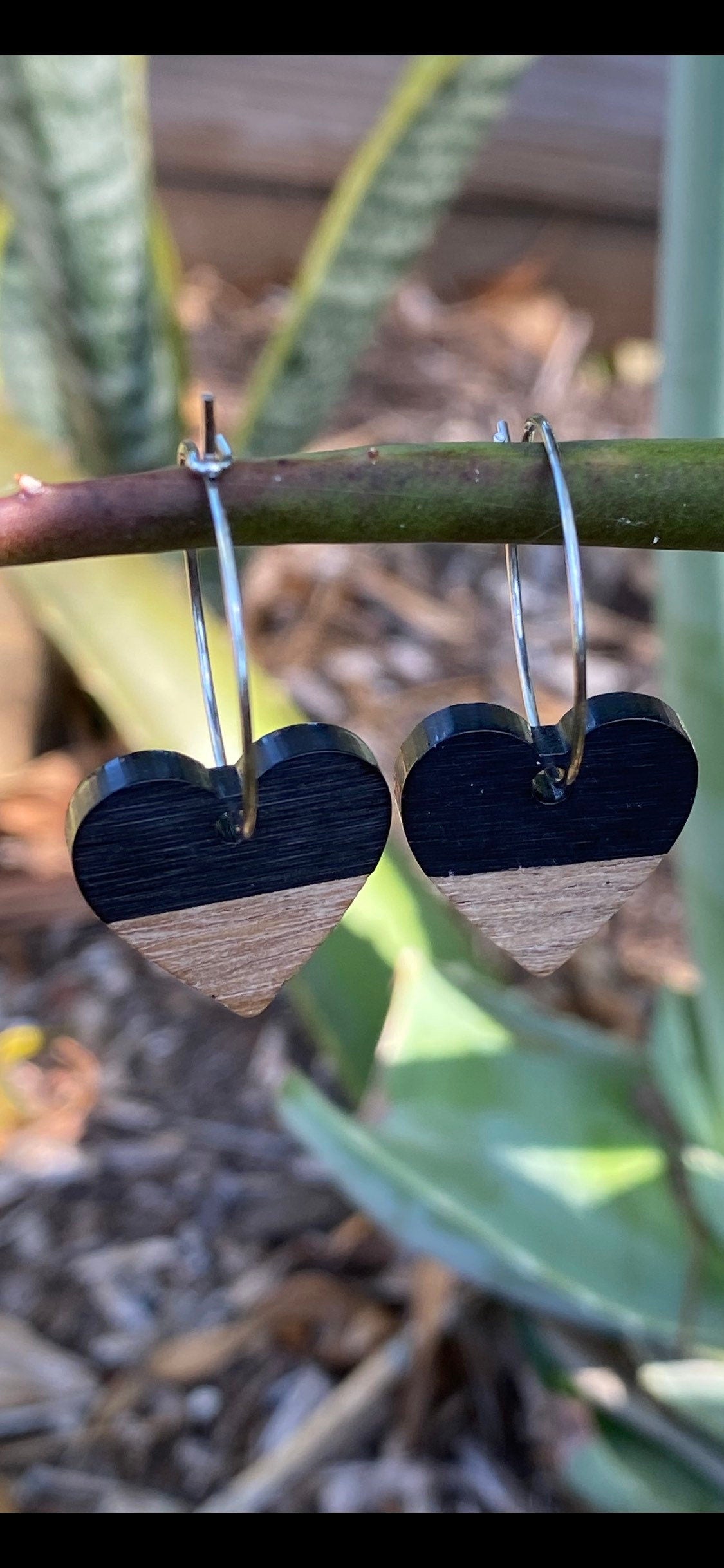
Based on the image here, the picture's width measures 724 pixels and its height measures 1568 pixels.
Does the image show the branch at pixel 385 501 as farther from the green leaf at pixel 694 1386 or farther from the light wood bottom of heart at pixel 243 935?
the green leaf at pixel 694 1386

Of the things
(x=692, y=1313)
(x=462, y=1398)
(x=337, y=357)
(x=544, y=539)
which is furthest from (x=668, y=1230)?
(x=337, y=357)

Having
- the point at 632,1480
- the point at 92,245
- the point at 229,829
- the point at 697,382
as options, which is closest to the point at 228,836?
the point at 229,829

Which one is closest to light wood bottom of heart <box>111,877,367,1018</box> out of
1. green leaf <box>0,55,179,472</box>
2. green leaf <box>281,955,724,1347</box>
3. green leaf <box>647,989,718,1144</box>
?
green leaf <box>281,955,724,1347</box>

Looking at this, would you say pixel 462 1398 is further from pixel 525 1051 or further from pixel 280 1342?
pixel 525 1051

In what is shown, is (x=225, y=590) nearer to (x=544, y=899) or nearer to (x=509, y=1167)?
(x=544, y=899)

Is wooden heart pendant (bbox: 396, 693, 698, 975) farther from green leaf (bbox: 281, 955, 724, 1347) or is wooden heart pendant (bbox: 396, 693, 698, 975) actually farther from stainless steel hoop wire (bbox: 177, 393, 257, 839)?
green leaf (bbox: 281, 955, 724, 1347)

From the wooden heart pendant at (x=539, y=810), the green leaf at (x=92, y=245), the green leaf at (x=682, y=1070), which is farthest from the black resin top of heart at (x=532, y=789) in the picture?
the green leaf at (x=92, y=245)
